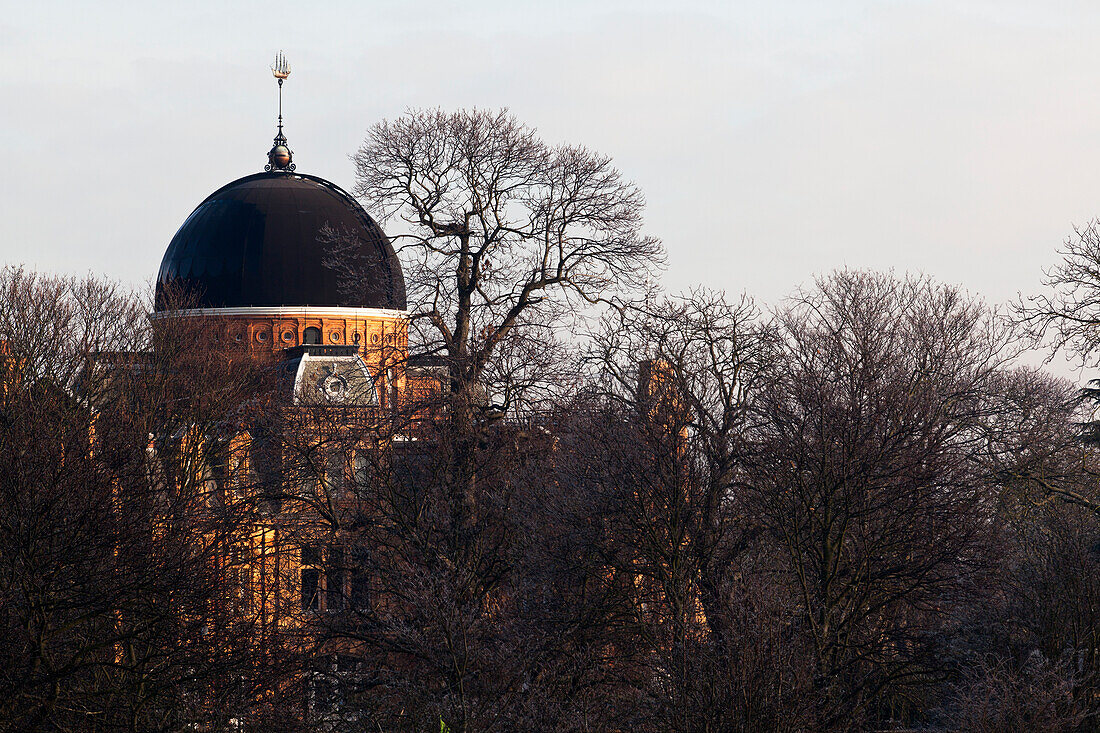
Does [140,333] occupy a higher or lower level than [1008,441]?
higher

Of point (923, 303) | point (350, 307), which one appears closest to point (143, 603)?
point (923, 303)

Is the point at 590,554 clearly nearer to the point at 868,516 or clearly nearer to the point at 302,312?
the point at 868,516

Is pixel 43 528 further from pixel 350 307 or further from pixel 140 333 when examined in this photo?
pixel 350 307

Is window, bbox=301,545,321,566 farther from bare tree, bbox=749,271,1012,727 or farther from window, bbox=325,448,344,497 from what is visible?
bare tree, bbox=749,271,1012,727

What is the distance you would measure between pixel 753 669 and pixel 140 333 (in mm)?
25688

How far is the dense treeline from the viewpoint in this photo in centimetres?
2245

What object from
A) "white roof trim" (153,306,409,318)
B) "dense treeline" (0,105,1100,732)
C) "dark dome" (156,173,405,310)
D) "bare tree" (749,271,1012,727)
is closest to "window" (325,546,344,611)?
"dense treeline" (0,105,1100,732)

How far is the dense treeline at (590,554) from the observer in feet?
73.7

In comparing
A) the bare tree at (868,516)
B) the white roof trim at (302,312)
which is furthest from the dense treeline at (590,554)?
the white roof trim at (302,312)

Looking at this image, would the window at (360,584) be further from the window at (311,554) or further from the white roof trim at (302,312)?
the white roof trim at (302,312)

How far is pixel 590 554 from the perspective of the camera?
26391 mm

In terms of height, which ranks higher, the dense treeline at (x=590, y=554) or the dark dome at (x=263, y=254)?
the dark dome at (x=263, y=254)

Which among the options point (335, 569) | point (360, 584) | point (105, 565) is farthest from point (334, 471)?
point (105, 565)

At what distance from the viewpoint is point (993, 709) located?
837 inches
